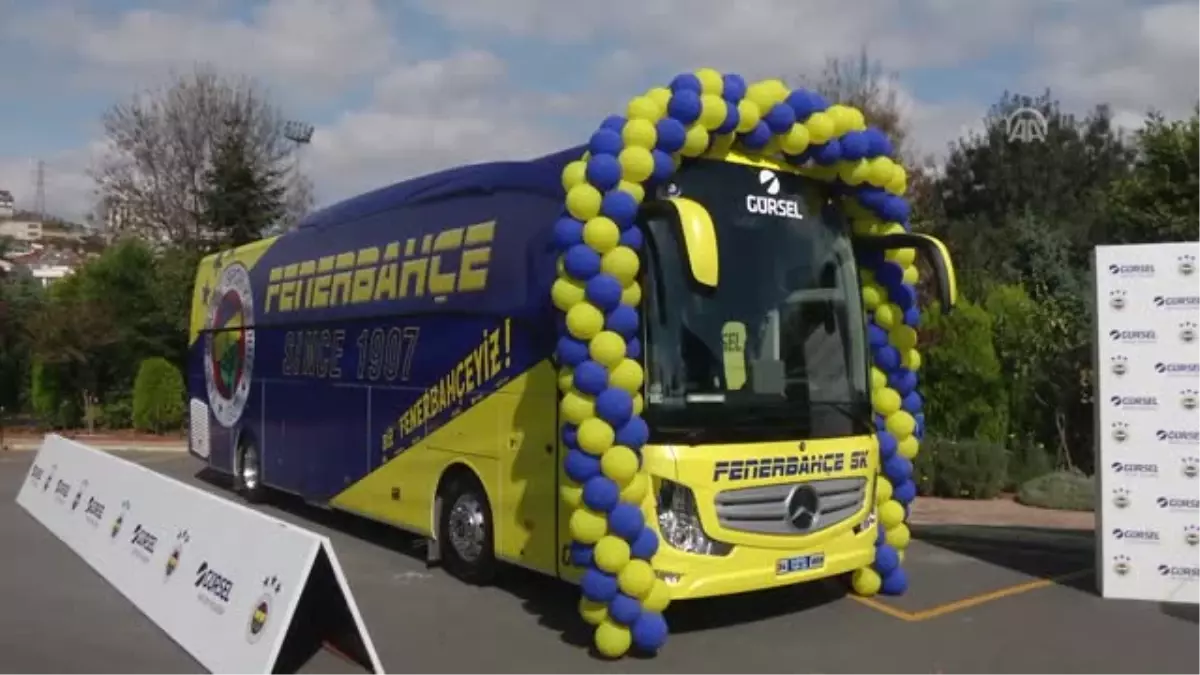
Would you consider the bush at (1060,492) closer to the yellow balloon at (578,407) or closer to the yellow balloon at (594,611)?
the yellow balloon at (594,611)

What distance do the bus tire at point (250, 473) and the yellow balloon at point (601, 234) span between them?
8.51 m

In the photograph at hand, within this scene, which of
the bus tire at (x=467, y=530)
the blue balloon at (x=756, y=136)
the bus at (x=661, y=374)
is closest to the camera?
the bus at (x=661, y=374)

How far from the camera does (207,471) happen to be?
63.5ft

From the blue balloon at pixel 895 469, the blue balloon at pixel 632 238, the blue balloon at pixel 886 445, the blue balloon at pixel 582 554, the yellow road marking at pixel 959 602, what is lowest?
the yellow road marking at pixel 959 602

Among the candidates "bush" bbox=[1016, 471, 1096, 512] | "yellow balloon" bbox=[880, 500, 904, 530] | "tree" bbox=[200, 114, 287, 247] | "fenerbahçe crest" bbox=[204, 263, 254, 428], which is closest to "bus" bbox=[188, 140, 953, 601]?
"yellow balloon" bbox=[880, 500, 904, 530]

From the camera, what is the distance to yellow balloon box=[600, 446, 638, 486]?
23.7 feet

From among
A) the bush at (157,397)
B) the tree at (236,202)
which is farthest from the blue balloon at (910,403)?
the tree at (236,202)

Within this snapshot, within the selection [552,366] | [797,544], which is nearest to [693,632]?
[797,544]

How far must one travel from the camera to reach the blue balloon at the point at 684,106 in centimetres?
756

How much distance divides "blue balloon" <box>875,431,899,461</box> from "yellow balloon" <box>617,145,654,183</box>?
3.15m

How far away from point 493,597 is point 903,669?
3458mm

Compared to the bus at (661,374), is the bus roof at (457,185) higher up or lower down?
higher up

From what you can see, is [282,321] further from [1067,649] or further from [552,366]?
[1067,649]

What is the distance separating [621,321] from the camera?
289 inches
